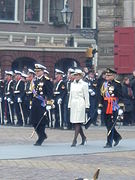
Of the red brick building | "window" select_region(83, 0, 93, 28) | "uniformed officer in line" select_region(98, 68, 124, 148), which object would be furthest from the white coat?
→ "window" select_region(83, 0, 93, 28)

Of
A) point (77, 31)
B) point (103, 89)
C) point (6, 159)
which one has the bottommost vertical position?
point (6, 159)

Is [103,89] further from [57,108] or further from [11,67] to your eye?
[11,67]

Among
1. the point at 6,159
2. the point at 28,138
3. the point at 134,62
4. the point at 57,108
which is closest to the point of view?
the point at 6,159

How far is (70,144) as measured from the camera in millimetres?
19906

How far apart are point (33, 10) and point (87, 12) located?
4.58 m

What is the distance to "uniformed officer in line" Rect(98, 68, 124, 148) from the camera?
1908 cm

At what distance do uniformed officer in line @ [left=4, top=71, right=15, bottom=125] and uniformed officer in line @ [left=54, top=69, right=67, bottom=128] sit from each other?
8.09ft

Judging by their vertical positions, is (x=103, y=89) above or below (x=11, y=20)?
below

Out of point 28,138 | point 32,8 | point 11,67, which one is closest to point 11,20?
point 32,8

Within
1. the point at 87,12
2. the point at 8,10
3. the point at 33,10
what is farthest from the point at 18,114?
the point at 87,12

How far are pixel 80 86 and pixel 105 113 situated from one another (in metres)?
1.01

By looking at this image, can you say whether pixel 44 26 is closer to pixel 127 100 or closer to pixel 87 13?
pixel 87 13

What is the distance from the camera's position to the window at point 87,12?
62875 millimetres

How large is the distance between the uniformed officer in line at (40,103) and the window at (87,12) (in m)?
43.5
